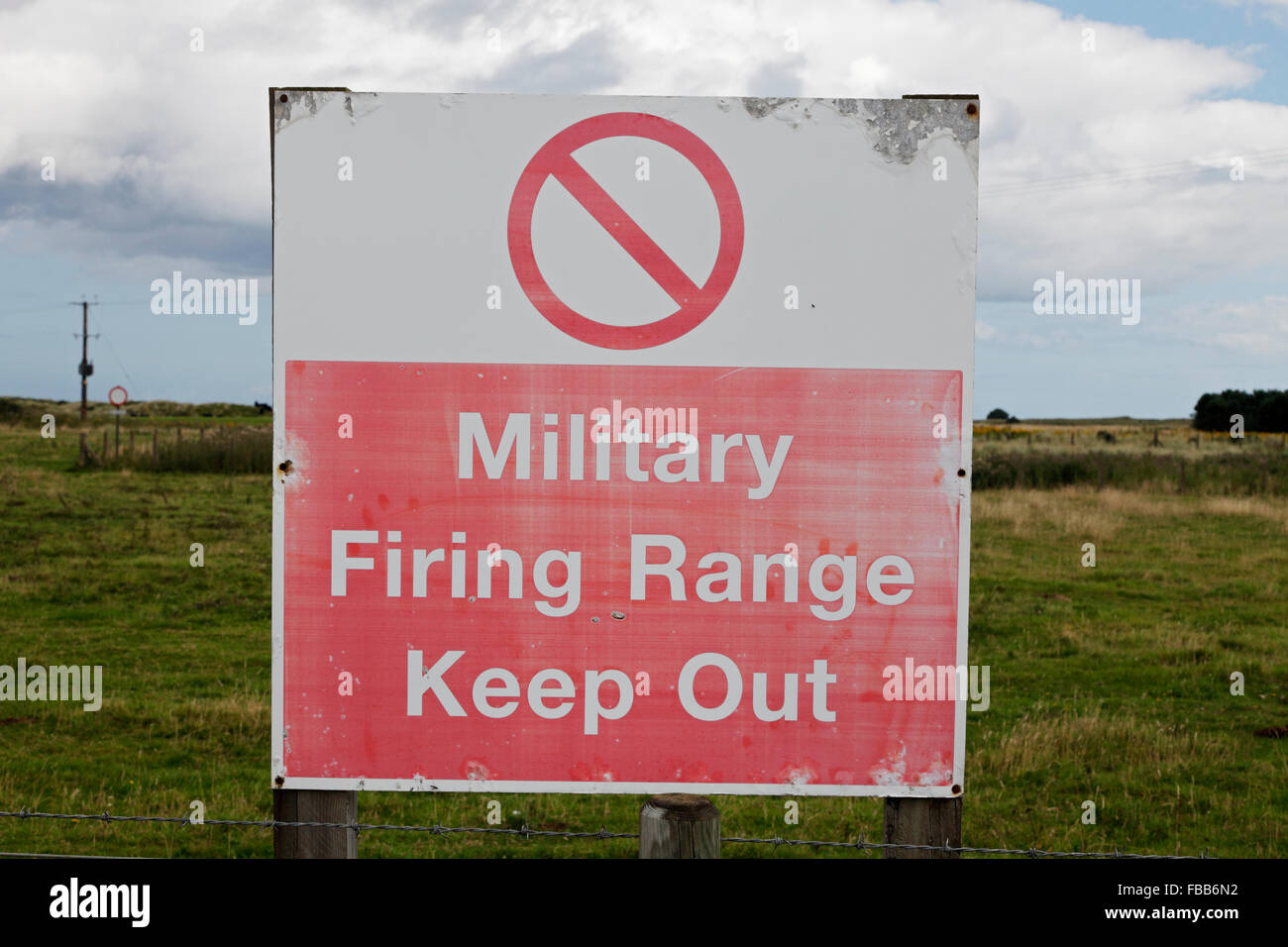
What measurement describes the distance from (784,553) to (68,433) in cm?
4911

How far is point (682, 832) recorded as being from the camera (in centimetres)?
311

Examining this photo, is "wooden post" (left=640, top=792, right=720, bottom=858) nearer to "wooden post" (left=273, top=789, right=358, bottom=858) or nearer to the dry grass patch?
"wooden post" (left=273, top=789, right=358, bottom=858)

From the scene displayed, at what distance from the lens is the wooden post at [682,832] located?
3109mm

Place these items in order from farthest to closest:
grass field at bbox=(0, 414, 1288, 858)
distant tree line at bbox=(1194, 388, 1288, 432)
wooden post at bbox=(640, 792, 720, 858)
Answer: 1. distant tree line at bbox=(1194, 388, 1288, 432)
2. grass field at bbox=(0, 414, 1288, 858)
3. wooden post at bbox=(640, 792, 720, 858)

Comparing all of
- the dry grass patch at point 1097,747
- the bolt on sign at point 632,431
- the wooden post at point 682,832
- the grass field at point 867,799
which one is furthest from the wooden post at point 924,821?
A: the dry grass patch at point 1097,747

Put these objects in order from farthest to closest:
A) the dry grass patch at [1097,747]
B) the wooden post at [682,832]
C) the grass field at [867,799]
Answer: the dry grass patch at [1097,747]
the grass field at [867,799]
the wooden post at [682,832]

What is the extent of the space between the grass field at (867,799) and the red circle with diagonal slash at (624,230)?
12.4 feet

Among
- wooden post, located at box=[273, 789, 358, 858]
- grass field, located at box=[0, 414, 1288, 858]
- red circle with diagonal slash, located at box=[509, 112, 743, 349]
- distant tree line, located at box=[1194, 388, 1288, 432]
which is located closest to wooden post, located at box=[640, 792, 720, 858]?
wooden post, located at box=[273, 789, 358, 858]

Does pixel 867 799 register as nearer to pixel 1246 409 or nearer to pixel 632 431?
pixel 632 431

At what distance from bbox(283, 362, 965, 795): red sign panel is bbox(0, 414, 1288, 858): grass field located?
3049mm

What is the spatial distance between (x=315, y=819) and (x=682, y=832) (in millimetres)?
1161

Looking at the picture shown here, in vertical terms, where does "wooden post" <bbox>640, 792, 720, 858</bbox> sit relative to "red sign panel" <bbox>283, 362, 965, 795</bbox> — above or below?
below

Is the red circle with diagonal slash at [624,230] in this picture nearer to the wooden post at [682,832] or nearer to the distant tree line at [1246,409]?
the wooden post at [682,832]

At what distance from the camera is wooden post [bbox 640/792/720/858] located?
3.11 metres
